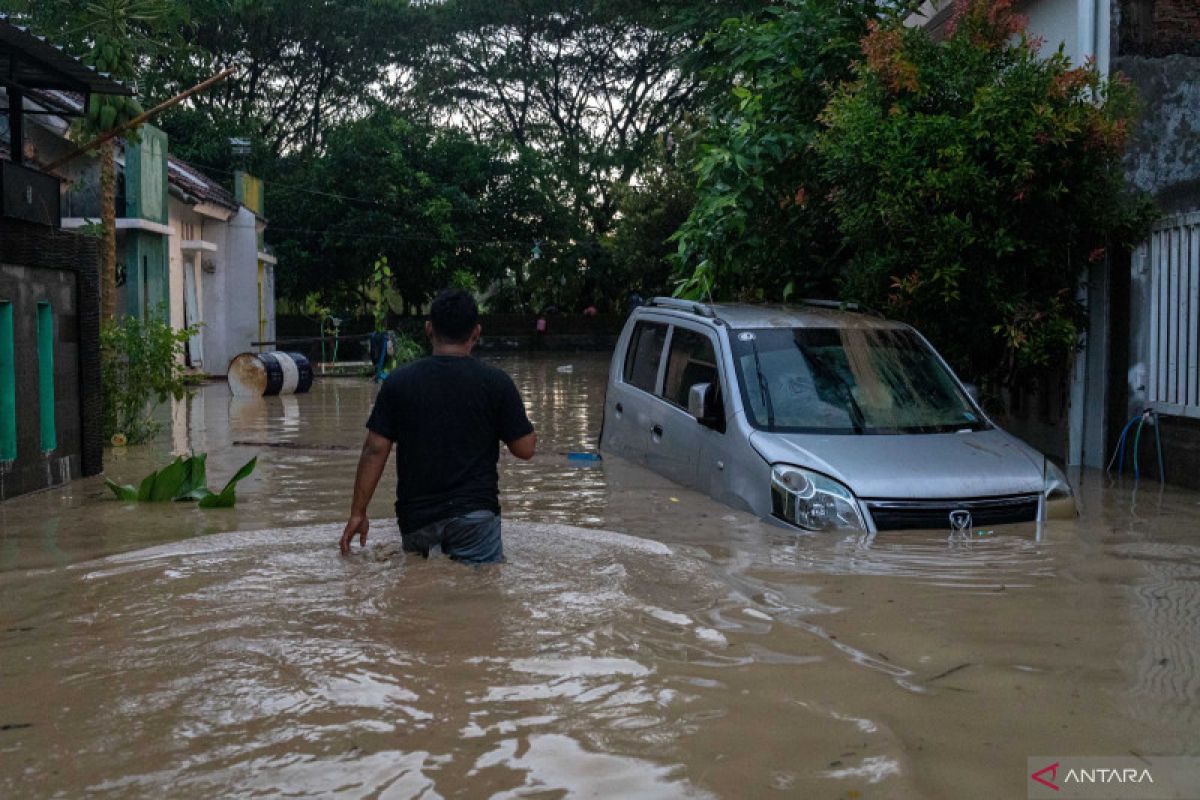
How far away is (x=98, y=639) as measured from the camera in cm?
540

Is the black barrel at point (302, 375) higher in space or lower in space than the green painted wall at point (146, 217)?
lower

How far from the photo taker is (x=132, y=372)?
Answer: 46.6 ft

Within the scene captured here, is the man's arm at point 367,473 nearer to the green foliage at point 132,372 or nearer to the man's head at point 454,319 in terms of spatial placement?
the man's head at point 454,319

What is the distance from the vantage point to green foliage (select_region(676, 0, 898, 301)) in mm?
12602

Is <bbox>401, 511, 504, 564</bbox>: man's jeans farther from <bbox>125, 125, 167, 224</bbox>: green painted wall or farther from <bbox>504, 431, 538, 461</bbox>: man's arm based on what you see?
<bbox>125, 125, 167, 224</bbox>: green painted wall

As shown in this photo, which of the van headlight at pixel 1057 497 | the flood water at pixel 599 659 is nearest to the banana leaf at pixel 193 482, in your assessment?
the flood water at pixel 599 659

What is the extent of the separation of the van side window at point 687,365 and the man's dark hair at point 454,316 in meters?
2.87

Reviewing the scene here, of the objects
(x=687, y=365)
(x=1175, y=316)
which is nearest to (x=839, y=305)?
(x=687, y=365)

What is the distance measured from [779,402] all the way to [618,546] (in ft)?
5.30

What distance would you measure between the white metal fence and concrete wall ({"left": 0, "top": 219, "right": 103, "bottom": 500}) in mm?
8754

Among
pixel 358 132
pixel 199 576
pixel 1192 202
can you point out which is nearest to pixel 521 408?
pixel 199 576

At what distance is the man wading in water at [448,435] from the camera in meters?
5.98

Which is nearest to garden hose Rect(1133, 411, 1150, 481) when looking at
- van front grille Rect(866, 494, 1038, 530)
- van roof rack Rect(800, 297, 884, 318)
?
van roof rack Rect(800, 297, 884, 318)

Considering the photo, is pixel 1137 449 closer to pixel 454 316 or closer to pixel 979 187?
pixel 979 187
